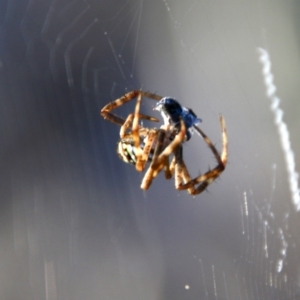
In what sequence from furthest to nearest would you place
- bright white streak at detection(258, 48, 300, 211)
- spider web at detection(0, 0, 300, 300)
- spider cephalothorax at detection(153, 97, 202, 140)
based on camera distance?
bright white streak at detection(258, 48, 300, 211) < spider web at detection(0, 0, 300, 300) < spider cephalothorax at detection(153, 97, 202, 140)

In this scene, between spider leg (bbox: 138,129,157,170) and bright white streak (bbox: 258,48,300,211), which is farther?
bright white streak (bbox: 258,48,300,211)

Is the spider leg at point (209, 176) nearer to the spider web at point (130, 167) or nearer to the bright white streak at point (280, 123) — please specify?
the spider web at point (130, 167)

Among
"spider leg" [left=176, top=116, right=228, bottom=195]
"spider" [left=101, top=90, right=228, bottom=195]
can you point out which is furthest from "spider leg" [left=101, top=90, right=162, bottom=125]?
"spider leg" [left=176, top=116, right=228, bottom=195]

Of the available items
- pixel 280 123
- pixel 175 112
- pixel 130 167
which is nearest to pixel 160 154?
pixel 175 112

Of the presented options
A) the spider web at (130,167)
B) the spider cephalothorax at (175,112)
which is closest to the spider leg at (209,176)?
the spider cephalothorax at (175,112)

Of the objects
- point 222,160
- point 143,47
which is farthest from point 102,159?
point 222,160

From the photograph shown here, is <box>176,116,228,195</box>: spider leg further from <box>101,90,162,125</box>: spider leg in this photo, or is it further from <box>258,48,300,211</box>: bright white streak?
<box>258,48,300,211</box>: bright white streak

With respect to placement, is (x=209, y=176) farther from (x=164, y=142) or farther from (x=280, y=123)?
(x=280, y=123)
